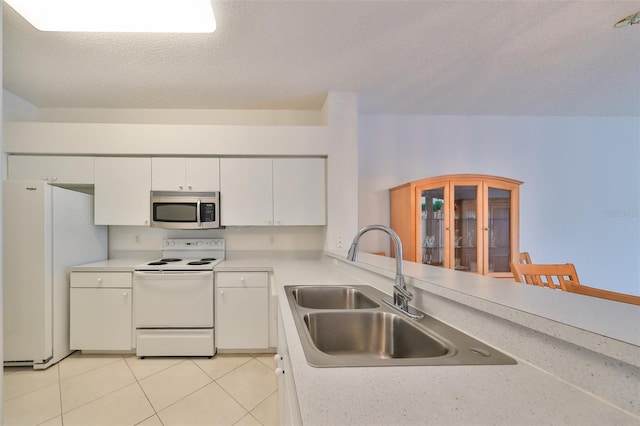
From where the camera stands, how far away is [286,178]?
2.78 m

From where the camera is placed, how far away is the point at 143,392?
1939mm

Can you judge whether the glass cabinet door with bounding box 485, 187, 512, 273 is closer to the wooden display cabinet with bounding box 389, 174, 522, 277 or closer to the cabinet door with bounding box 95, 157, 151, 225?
the wooden display cabinet with bounding box 389, 174, 522, 277

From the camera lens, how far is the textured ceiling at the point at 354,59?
1.70m

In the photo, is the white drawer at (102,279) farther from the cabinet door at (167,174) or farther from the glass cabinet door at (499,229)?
the glass cabinet door at (499,229)

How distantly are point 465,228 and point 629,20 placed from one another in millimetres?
1861

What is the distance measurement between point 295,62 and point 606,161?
4052 mm

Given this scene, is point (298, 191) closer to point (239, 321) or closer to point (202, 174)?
point (202, 174)

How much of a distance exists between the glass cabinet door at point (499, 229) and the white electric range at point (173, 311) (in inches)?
113

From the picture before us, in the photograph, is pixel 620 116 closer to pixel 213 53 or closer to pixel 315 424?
pixel 213 53

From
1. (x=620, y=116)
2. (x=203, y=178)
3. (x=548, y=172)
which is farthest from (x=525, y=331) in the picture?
(x=620, y=116)

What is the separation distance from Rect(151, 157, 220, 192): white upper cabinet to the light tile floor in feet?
5.23

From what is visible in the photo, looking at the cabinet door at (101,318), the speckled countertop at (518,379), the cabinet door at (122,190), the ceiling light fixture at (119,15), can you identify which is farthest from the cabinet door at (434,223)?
the cabinet door at (101,318)

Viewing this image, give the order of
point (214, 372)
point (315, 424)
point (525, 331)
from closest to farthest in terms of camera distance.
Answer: point (315, 424)
point (525, 331)
point (214, 372)

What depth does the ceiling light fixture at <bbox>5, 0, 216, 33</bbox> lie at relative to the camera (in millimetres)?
1529
